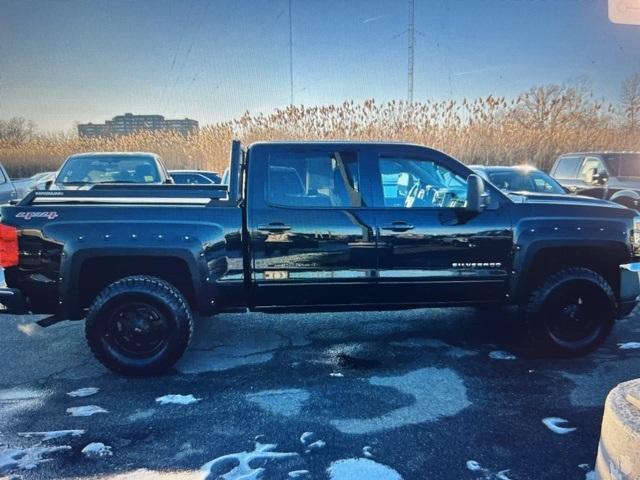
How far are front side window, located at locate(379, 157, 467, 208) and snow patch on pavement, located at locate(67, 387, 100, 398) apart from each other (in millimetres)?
2737

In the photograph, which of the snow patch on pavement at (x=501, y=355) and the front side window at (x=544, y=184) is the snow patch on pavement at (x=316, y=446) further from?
the front side window at (x=544, y=184)

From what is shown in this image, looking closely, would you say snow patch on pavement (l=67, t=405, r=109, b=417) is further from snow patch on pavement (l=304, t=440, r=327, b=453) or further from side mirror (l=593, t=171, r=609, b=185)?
side mirror (l=593, t=171, r=609, b=185)

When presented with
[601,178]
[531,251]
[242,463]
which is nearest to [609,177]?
[601,178]

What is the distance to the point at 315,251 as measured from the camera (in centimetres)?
382

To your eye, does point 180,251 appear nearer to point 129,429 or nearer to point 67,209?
point 67,209

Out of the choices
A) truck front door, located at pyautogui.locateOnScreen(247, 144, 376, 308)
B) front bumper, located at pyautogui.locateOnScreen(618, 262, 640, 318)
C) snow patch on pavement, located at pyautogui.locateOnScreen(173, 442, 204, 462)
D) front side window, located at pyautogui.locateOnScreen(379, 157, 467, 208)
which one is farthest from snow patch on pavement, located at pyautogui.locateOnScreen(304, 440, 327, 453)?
front bumper, located at pyautogui.locateOnScreen(618, 262, 640, 318)

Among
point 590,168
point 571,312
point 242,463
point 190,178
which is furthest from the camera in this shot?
point 190,178

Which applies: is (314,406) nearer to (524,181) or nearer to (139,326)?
(139,326)

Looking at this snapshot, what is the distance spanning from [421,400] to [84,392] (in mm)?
2535

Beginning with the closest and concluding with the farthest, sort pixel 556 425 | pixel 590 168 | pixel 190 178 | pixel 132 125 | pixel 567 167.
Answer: pixel 556 425, pixel 590 168, pixel 567 167, pixel 190 178, pixel 132 125

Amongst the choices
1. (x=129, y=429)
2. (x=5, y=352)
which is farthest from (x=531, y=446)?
(x=5, y=352)

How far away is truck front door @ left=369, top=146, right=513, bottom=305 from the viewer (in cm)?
391

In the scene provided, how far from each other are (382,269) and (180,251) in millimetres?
1638

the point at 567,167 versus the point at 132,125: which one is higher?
the point at 132,125
